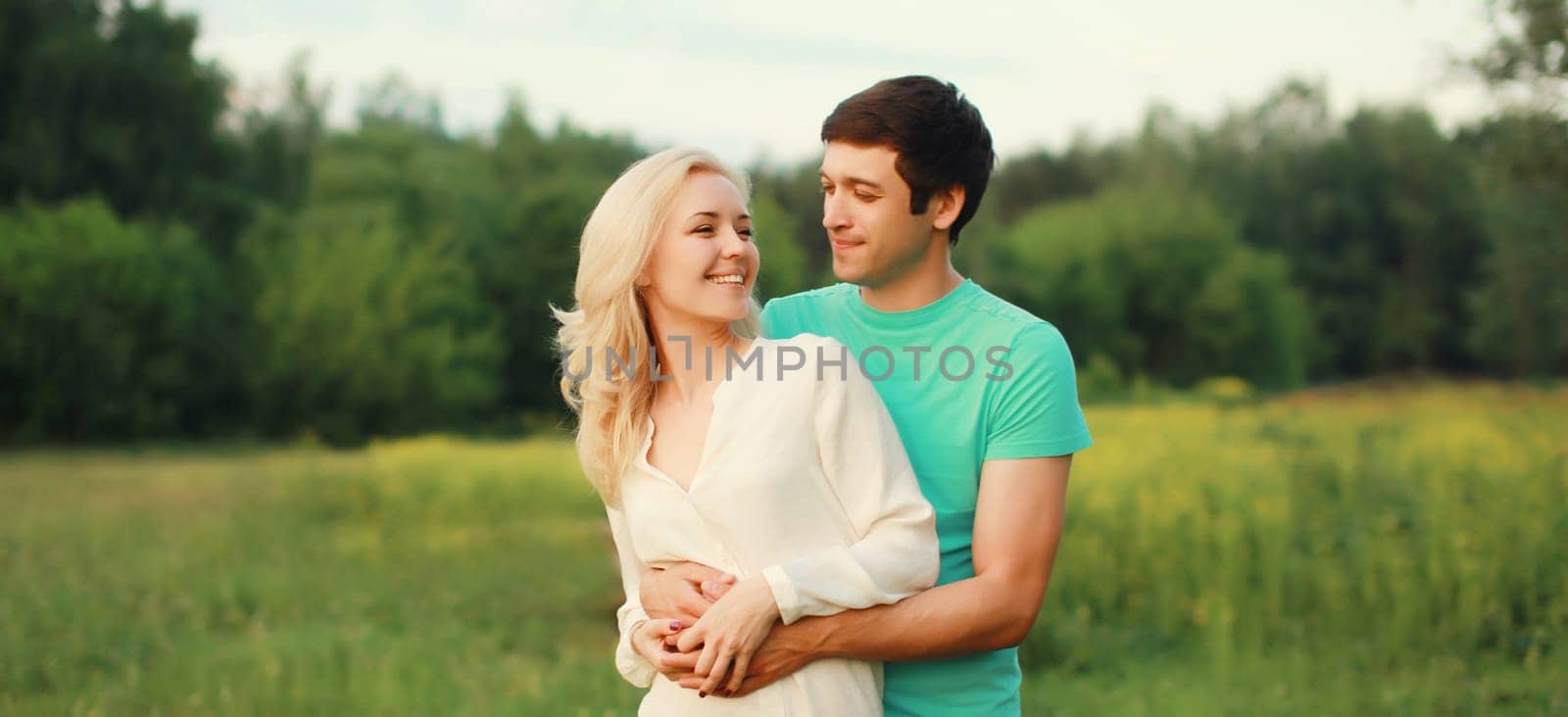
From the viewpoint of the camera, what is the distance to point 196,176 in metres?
43.9

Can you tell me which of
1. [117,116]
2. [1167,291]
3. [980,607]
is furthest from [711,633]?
[1167,291]

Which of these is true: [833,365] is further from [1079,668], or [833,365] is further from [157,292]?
[157,292]

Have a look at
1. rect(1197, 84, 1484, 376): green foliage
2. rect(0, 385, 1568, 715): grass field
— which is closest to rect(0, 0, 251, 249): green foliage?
rect(0, 385, 1568, 715): grass field

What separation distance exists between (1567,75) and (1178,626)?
575 centimetres

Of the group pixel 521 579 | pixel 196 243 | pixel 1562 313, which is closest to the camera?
pixel 521 579

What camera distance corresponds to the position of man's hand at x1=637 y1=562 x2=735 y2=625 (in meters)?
2.42

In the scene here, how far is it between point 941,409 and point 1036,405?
0.20 metres

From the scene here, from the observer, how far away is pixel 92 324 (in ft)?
122

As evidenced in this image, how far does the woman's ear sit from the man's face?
2 cm

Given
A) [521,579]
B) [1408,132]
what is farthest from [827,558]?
[1408,132]

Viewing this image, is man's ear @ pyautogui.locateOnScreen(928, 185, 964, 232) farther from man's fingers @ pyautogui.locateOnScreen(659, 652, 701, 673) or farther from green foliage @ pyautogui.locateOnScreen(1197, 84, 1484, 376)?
green foliage @ pyautogui.locateOnScreen(1197, 84, 1484, 376)

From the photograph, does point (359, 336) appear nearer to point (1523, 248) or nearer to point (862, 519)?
point (1523, 248)

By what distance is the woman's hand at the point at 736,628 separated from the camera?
7.60ft

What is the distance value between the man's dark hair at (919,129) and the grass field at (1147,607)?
4.20 meters
